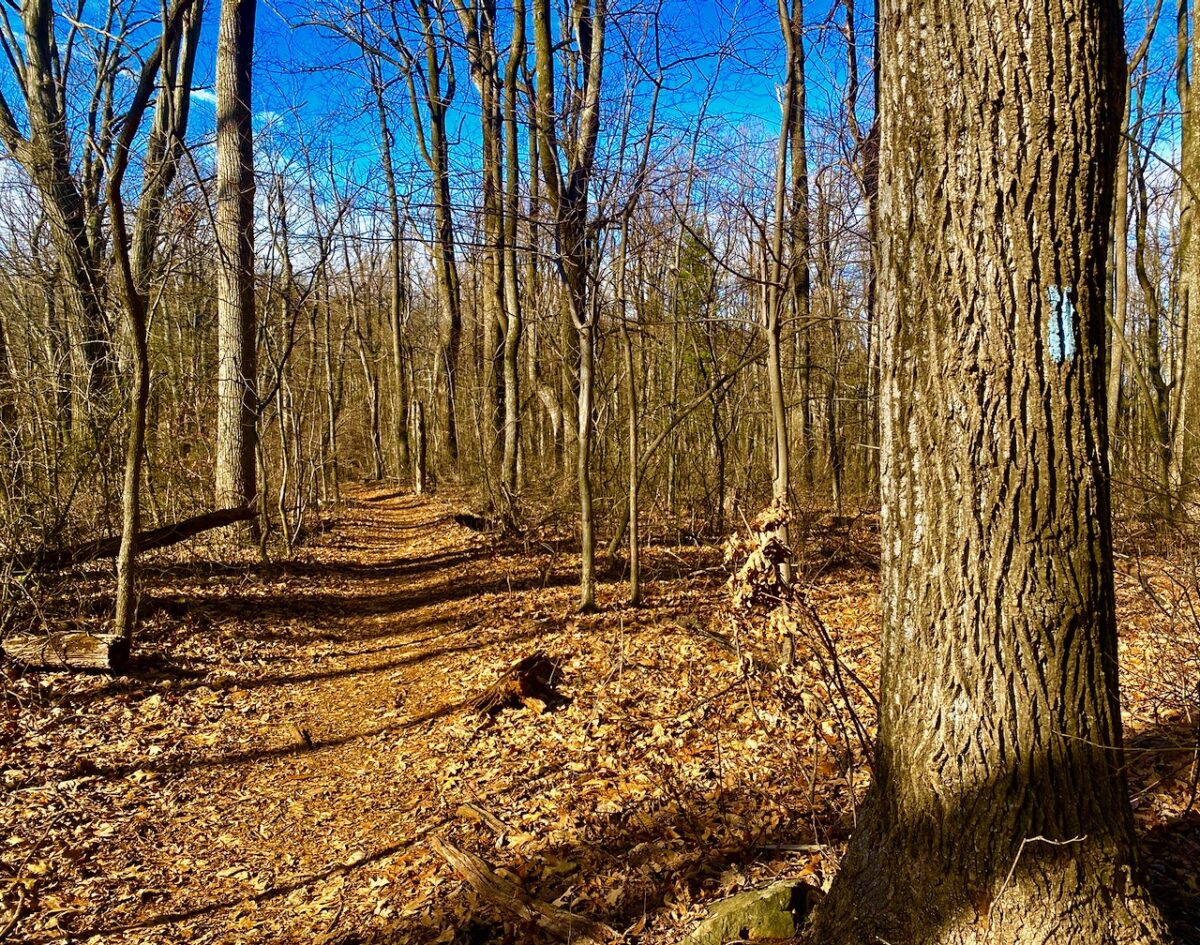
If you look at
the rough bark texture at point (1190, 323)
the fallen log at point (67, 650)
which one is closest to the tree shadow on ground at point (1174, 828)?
the rough bark texture at point (1190, 323)

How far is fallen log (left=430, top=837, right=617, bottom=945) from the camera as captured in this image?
10.5 ft

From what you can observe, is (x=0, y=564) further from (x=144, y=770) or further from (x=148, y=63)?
(x=148, y=63)

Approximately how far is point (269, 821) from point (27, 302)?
11.3 meters

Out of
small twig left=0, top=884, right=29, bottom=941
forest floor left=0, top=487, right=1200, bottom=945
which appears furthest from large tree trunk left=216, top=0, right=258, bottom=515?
small twig left=0, top=884, right=29, bottom=941

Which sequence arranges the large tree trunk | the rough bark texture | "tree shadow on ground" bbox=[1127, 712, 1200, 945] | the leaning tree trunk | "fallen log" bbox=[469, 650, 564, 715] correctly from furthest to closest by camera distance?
the large tree trunk → the rough bark texture → "fallen log" bbox=[469, 650, 564, 715] → "tree shadow on ground" bbox=[1127, 712, 1200, 945] → the leaning tree trunk

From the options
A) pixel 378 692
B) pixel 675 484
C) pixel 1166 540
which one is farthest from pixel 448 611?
pixel 1166 540

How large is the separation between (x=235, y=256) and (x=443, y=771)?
792 centimetres

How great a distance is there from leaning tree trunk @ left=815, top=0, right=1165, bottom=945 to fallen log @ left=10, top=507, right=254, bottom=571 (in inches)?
253

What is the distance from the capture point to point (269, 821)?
178 inches

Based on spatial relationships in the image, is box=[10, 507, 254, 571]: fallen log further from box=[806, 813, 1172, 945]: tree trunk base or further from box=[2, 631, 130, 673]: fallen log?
box=[806, 813, 1172, 945]: tree trunk base

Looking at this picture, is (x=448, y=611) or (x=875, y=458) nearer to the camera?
(x=448, y=611)

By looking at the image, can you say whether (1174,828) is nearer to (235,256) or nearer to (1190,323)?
(1190,323)

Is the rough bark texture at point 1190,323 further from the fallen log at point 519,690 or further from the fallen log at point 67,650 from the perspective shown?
the fallen log at point 67,650

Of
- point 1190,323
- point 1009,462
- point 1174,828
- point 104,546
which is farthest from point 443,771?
point 1190,323
